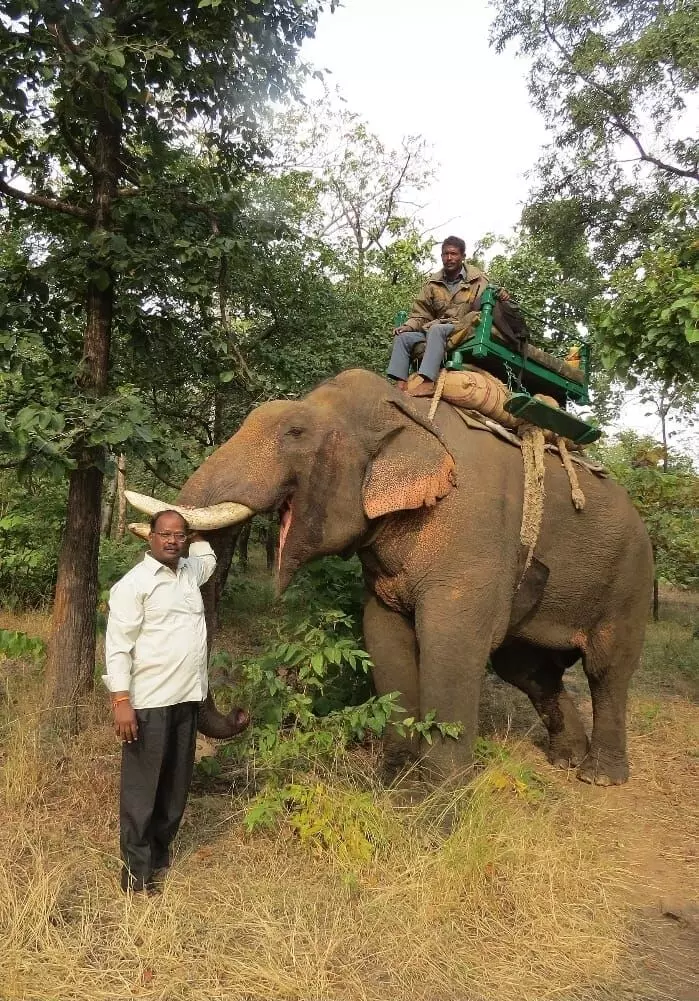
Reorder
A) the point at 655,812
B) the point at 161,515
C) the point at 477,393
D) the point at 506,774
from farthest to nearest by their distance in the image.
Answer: the point at 655,812 < the point at 477,393 < the point at 506,774 < the point at 161,515

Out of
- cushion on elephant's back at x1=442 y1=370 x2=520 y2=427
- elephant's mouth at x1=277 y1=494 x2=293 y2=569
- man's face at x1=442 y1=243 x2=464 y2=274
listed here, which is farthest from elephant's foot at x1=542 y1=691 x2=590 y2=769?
man's face at x1=442 y1=243 x2=464 y2=274

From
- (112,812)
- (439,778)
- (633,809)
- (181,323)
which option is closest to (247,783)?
(112,812)

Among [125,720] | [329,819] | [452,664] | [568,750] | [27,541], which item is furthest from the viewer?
[27,541]

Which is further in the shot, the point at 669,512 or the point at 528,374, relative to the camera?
the point at 669,512

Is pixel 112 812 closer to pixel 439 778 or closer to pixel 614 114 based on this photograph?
pixel 439 778

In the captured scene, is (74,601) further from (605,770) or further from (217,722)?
(605,770)

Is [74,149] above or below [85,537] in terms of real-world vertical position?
above

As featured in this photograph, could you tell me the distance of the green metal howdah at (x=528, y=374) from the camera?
5.76m

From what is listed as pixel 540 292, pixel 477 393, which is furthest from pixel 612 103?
pixel 477 393

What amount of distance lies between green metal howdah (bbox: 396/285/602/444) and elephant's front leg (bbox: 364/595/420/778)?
65.2 inches

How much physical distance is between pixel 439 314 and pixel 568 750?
3.75 metres

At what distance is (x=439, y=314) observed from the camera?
636 cm

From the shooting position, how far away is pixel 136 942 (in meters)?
3.54

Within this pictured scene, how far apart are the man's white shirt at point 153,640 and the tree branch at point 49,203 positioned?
3.22 metres
